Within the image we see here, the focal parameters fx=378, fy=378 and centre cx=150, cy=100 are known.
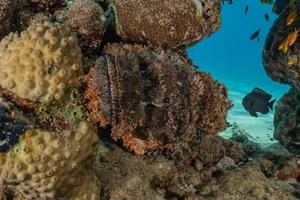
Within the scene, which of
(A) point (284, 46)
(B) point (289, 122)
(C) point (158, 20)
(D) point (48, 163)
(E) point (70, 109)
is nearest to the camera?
(D) point (48, 163)

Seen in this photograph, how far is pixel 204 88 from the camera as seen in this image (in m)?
4.34

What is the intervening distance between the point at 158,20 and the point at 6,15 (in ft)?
6.16

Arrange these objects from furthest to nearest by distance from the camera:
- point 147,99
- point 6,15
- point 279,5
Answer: point 279,5
point 6,15
point 147,99

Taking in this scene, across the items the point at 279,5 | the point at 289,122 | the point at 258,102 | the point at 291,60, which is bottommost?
the point at 258,102

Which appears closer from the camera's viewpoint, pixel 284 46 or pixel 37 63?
pixel 37 63

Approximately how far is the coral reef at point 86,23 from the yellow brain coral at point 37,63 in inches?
38.5

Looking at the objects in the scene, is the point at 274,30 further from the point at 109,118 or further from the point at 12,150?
the point at 12,150

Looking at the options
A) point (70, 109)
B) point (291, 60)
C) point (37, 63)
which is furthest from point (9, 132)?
point (291, 60)

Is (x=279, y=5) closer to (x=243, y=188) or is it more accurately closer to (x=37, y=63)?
(x=243, y=188)

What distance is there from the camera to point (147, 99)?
3.78 meters

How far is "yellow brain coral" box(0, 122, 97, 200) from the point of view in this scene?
310cm

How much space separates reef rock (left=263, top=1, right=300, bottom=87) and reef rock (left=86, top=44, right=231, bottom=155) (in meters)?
3.56

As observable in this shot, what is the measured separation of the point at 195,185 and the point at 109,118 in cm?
166

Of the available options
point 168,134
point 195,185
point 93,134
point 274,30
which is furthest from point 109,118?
point 274,30
